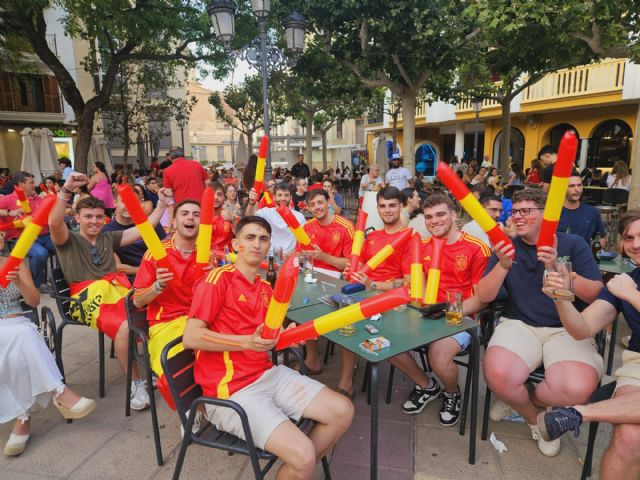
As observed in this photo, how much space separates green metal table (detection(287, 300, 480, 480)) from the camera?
7.51 feet

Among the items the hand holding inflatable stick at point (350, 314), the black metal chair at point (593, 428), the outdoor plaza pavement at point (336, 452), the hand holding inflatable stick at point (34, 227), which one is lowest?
the outdoor plaza pavement at point (336, 452)

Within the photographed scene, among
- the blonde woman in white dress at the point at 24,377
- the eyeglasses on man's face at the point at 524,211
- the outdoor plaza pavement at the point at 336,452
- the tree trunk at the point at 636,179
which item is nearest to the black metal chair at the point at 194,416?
the outdoor plaza pavement at the point at 336,452

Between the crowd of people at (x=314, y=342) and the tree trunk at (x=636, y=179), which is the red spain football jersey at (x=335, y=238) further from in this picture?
the tree trunk at (x=636, y=179)

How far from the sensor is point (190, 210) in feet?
10.4

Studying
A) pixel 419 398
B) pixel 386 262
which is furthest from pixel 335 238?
pixel 419 398

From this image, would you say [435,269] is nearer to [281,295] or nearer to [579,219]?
[281,295]

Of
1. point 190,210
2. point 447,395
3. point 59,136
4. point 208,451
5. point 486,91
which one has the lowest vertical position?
point 208,451

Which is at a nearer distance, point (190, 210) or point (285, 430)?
point (285, 430)

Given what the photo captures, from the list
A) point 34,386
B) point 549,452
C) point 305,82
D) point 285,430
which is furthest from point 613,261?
point 305,82

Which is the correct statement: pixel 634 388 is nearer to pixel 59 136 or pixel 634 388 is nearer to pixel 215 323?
pixel 215 323

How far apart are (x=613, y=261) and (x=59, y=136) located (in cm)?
2469

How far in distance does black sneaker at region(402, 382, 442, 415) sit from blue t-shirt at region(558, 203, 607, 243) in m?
2.42

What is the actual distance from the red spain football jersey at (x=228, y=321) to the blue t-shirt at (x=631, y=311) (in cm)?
215

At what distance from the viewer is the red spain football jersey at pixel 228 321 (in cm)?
223
